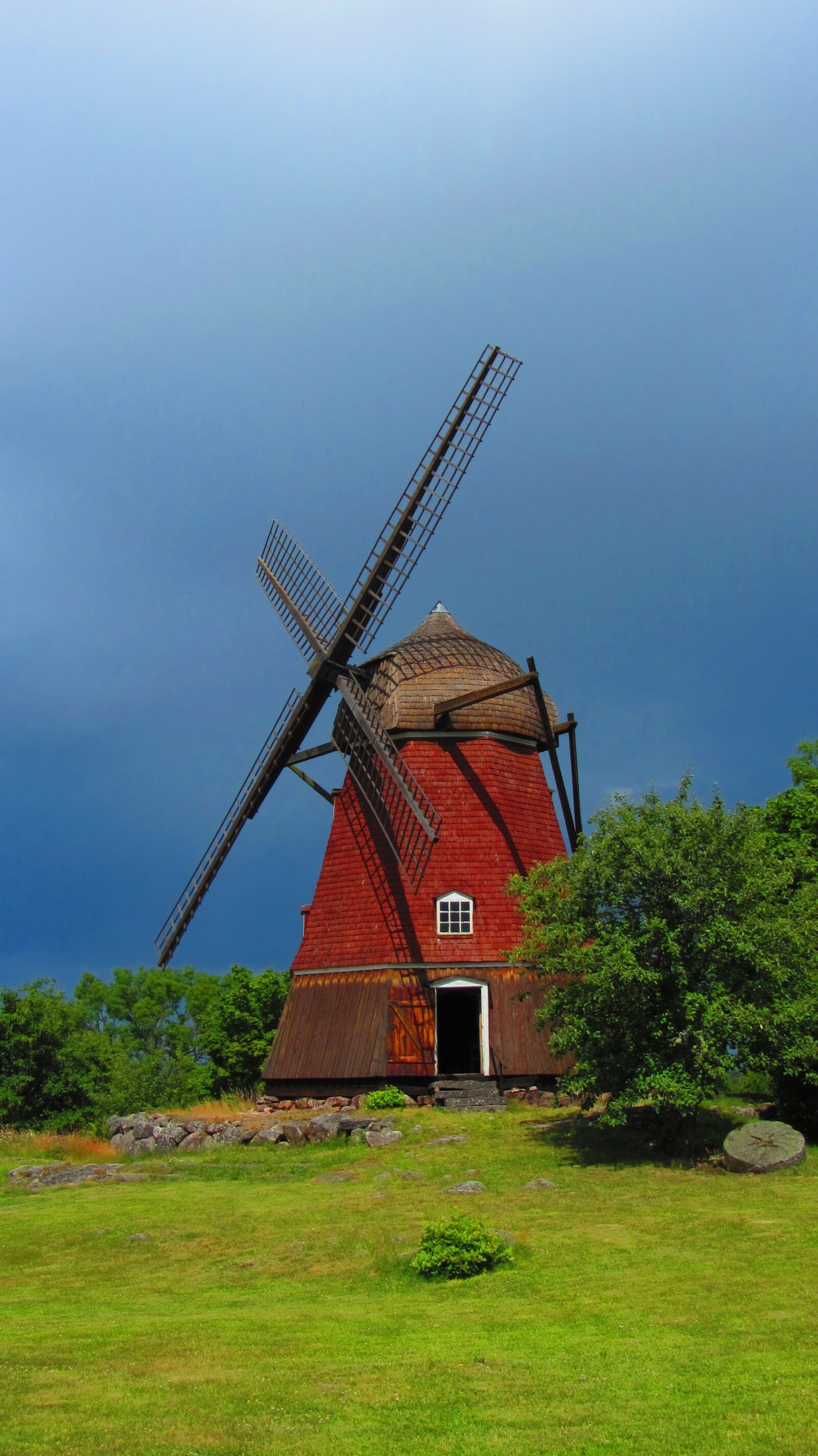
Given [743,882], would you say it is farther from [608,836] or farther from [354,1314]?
[354,1314]

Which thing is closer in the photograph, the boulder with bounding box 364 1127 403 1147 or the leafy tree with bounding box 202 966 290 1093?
the boulder with bounding box 364 1127 403 1147

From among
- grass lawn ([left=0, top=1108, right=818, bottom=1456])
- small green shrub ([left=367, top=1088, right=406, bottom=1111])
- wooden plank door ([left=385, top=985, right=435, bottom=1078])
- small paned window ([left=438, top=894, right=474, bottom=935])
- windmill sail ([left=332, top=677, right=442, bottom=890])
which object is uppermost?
windmill sail ([left=332, top=677, right=442, bottom=890])

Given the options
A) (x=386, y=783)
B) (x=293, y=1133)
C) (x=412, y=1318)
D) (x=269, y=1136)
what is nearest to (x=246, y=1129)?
(x=269, y=1136)

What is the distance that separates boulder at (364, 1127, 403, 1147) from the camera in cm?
2116

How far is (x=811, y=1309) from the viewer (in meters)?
9.80

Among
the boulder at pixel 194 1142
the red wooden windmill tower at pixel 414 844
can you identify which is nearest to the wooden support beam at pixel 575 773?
the red wooden windmill tower at pixel 414 844

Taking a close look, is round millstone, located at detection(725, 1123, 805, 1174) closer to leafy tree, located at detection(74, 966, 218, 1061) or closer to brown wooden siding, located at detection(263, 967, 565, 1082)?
brown wooden siding, located at detection(263, 967, 565, 1082)

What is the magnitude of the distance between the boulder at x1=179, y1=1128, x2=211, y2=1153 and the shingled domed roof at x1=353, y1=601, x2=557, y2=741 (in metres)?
10.5

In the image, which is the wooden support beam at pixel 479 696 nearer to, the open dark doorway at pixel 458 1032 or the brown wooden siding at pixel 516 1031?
the brown wooden siding at pixel 516 1031

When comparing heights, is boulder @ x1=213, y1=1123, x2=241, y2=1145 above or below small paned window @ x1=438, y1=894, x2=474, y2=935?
below

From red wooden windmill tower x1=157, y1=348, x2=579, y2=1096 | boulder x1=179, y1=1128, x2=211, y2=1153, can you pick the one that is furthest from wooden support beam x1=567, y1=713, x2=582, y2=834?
boulder x1=179, y1=1128, x2=211, y2=1153

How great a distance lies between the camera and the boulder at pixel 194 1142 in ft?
75.0

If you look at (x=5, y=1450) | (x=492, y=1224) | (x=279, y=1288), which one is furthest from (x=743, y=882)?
(x=5, y=1450)

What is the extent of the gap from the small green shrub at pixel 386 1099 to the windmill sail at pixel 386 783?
188 inches
